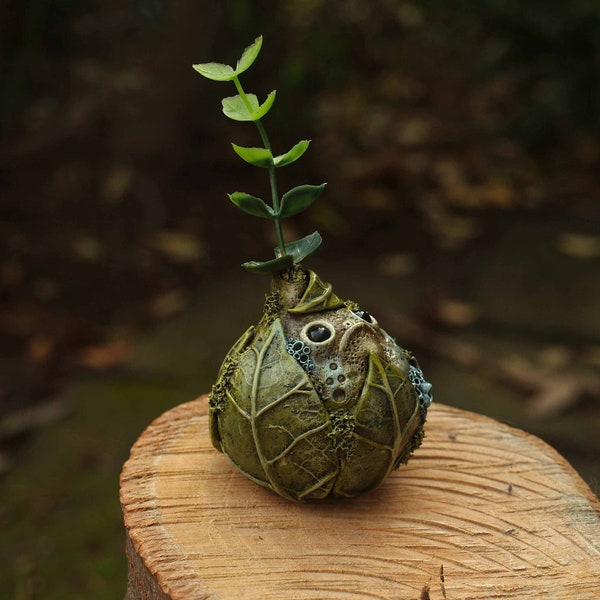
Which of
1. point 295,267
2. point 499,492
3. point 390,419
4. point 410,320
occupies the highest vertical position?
point 295,267

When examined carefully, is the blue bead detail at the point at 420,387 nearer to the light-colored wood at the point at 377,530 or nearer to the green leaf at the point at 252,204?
the light-colored wood at the point at 377,530

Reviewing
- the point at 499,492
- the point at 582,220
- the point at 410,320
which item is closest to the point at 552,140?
the point at 582,220

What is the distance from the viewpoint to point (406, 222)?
5.34 m

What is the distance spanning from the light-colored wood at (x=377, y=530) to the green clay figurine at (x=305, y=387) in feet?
0.33

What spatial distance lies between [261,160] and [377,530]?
86 cm

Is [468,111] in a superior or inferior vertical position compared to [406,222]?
superior

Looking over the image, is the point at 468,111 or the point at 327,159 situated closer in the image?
the point at 327,159

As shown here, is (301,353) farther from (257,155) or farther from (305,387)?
(257,155)

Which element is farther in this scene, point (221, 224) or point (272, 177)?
point (221, 224)

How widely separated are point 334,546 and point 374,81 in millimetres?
4864

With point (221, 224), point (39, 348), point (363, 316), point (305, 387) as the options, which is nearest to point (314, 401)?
point (305, 387)

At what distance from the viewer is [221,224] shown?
5.05 meters

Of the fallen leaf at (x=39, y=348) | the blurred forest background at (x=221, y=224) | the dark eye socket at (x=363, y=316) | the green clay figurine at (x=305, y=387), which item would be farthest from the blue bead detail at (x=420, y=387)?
the fallen leaf at (x=39, y=348)

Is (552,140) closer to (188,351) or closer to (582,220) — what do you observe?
(582,220)
